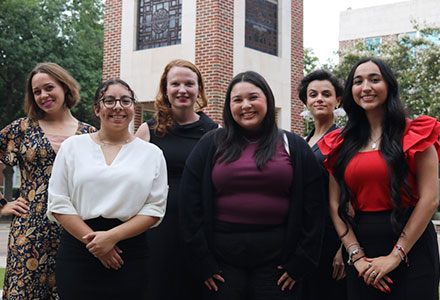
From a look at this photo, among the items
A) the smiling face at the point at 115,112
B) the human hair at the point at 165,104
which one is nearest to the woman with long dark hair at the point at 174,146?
the human hair at the point at 165,104

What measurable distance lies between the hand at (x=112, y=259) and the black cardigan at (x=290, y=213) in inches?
17.0

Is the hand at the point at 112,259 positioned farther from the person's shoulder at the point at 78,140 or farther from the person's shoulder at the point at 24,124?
the person's shoulder at the point at 24,124

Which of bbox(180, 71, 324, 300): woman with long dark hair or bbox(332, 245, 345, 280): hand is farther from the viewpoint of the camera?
bbox(332, 245, 345, 280): hand

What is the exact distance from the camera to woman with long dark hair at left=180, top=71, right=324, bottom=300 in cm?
316

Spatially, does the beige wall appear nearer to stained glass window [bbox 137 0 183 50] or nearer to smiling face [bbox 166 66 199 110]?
stained glass window [bbox 137 0 183 50]

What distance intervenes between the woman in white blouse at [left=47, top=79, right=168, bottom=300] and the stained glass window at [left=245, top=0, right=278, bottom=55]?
9.78 m

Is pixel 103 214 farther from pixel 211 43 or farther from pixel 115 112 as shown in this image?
Result: pixel 211 43

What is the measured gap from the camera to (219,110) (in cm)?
1196

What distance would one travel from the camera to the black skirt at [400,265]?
122 inches

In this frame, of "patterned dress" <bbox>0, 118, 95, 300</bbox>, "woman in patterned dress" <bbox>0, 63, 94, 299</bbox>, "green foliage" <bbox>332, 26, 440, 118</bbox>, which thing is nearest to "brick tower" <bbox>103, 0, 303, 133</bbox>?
"green foliage" <bbox>332, 26, 440, 118</bbox>

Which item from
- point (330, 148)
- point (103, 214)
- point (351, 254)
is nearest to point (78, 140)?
point (103, 214)

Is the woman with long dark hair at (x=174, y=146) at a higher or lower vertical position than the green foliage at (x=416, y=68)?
lower

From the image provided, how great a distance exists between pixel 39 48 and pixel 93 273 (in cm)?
1787

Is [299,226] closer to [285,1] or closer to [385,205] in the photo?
[385,205]
